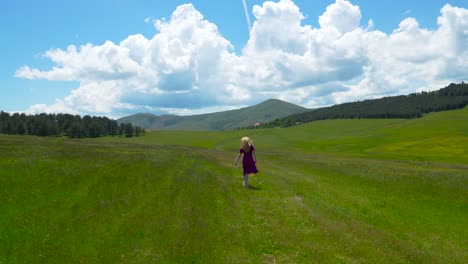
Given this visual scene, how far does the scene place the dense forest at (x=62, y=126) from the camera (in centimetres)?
14675

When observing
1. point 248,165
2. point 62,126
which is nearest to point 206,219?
point 248,165

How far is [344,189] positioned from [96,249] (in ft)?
64.5

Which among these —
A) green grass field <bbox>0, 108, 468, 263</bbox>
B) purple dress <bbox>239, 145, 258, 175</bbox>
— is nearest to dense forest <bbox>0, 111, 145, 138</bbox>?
green grass field <bbox>0, 108, 468, 263</bbox>

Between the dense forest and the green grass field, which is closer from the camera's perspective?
the green grass field

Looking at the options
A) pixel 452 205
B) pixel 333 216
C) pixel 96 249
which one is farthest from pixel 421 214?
pixel 96 249

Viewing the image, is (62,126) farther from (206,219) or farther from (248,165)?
(206,219)

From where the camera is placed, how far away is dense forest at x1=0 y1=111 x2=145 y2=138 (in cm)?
14675

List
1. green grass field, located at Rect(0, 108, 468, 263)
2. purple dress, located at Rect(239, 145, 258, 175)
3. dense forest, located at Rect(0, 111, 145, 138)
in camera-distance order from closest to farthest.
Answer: green grass field, located at Rect(0, 108, 468, 263)
purple dress, located at Rect(239, 145, 258, 175)
dense forest, located at Rect(0, 111, 145, 138)

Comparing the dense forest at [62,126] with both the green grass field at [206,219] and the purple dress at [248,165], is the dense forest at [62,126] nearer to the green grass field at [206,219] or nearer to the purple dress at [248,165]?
the green grass field at [206,219]

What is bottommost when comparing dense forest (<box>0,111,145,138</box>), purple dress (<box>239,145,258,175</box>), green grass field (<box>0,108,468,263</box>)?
green grass field (<box>0,108,468,263</box>)

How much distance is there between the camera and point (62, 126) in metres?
170

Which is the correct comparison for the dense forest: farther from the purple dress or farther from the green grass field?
the purple dress

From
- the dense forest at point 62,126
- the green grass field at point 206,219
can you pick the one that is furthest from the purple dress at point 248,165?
the dense forest at point 62,126

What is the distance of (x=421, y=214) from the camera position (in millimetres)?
20344
